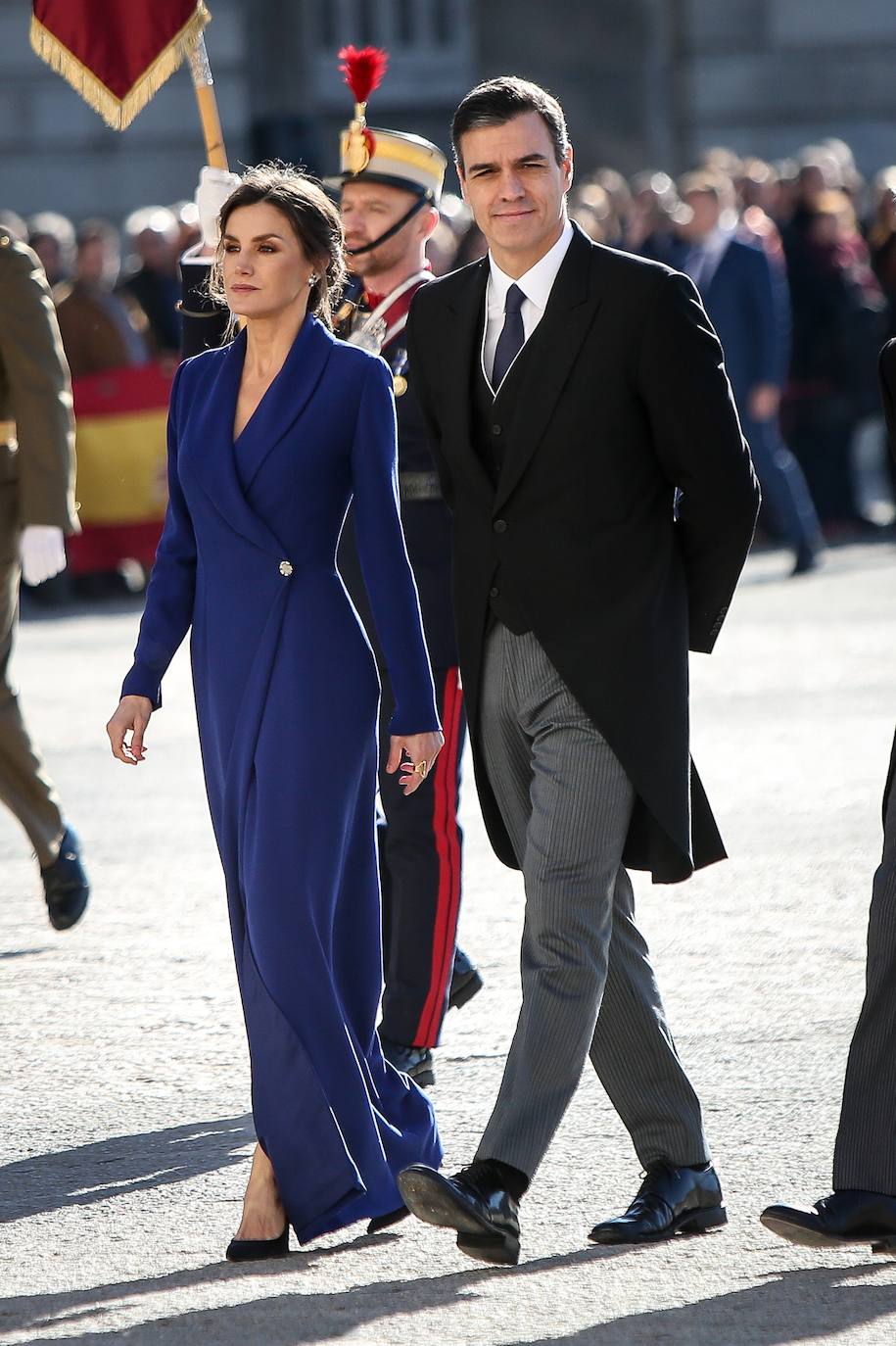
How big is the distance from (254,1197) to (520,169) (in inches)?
69.8

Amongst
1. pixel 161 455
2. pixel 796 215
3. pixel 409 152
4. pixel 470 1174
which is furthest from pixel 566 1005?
pixel 796 215

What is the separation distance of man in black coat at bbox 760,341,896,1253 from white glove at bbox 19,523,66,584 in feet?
10.2

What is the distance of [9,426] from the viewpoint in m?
7.04

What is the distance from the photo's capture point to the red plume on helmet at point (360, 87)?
5754 millimetres

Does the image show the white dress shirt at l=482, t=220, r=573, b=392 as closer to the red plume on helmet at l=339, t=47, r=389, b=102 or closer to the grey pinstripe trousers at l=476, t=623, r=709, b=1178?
the grey pinstripe trousers at l=476, t=623, r=709, b=1178

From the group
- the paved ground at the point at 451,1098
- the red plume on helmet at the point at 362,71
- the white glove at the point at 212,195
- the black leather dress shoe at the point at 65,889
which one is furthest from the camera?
the black leather dress shoe at the point at 65,889

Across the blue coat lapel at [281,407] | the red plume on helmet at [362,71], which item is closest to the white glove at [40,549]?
the red plume on helmet at [362,71]

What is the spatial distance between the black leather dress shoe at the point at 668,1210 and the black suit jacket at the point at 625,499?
20.1 inches

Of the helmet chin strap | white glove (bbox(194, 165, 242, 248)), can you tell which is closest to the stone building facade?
the helmet chin strap

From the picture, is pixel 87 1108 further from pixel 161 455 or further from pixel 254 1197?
pixel 161 455

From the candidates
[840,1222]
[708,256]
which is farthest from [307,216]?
[708,256]

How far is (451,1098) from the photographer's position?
525 cm

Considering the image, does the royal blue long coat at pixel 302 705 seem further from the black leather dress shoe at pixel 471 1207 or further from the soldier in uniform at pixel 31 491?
the soldier in uniform at pixel 31 491

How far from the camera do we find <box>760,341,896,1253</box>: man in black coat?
416 centimetres
